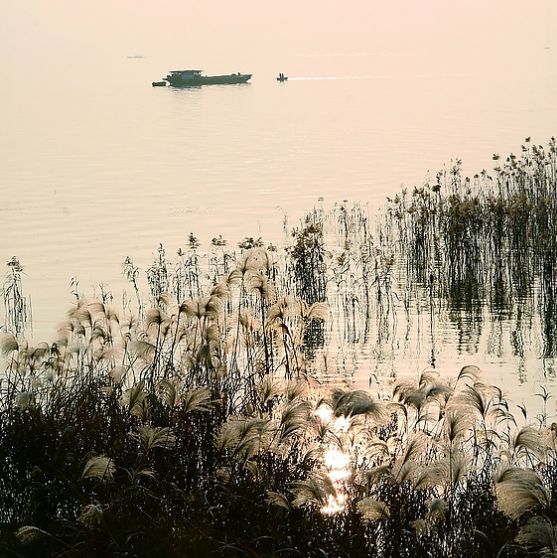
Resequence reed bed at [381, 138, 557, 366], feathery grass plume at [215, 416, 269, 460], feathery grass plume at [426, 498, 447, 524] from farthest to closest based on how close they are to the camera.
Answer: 1. reed bed at [381, 138, 557, 366]
2. feathery grass plume at [215, 416, 269, 460]
3. feathery grass plume at [426, 498, 447, 524]

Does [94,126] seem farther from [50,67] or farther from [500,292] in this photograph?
[50,67]

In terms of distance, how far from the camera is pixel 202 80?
8006cm

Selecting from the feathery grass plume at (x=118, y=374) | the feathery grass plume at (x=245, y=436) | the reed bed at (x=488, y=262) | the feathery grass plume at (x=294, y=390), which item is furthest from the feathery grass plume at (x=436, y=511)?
the reed bed at (x=488, y=262)

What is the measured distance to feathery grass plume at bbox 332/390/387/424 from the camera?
242 inches

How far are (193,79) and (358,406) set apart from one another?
245 ft

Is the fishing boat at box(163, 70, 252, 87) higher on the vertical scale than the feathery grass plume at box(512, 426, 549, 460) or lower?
higher

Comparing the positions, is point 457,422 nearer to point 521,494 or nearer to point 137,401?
point 521,494

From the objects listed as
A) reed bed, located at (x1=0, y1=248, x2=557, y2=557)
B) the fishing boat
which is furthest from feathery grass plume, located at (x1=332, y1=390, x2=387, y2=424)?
the fishing boat

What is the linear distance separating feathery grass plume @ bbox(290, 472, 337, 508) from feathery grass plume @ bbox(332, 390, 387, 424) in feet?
1.10

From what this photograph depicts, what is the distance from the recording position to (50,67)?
405 ft

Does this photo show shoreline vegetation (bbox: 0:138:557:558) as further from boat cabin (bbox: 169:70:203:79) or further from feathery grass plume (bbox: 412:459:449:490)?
boat cabin (bbox: 169:70:203:79)

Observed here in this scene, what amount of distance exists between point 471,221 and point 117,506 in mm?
9489

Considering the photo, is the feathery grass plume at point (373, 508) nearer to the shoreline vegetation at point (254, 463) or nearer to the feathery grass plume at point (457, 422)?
the shoreline vegetation at point (254, 463)

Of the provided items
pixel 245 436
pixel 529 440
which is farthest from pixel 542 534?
pixel 245 436
